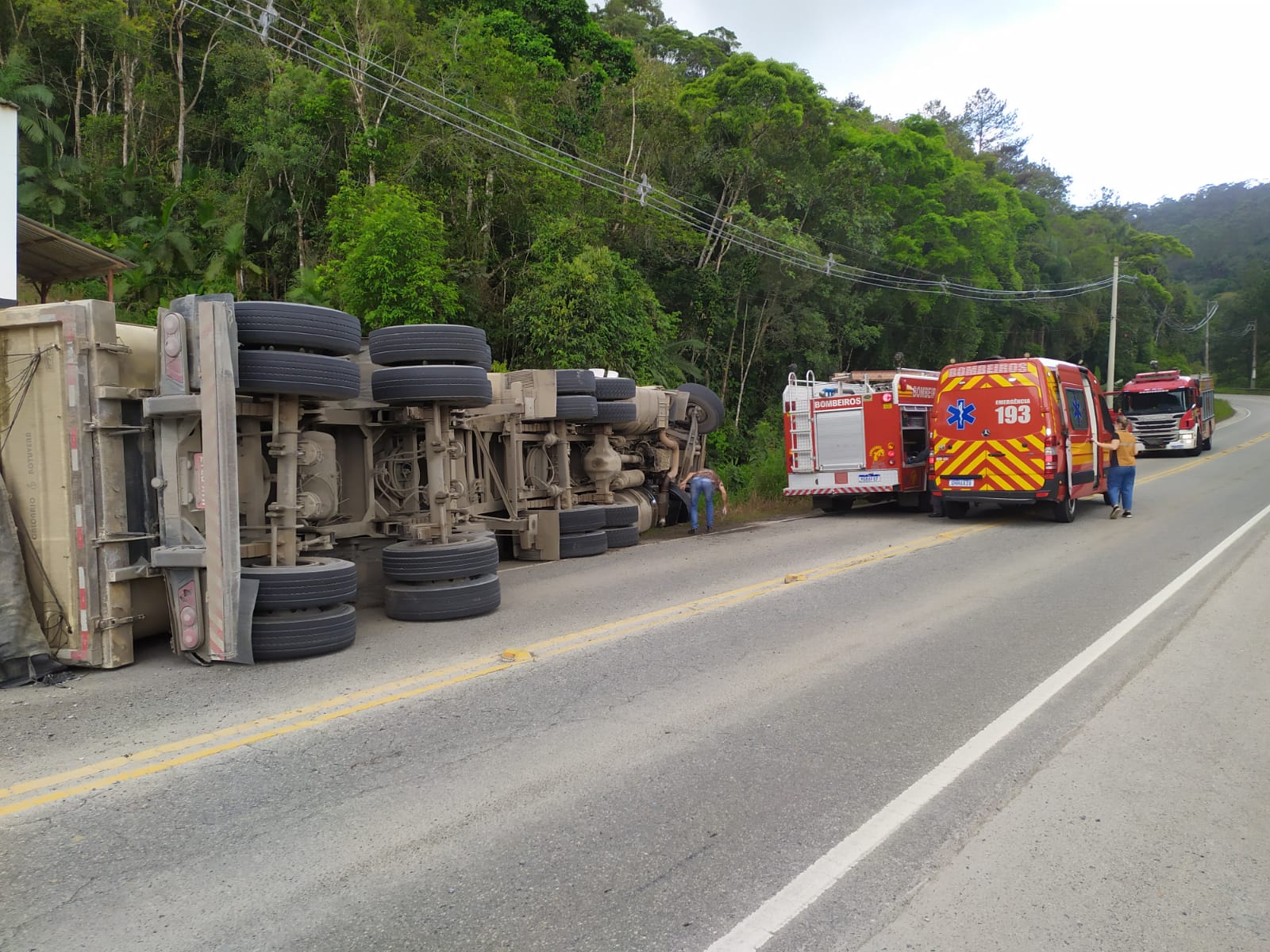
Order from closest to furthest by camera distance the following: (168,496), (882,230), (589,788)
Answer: (589,788) < (168,496) < (882,230)

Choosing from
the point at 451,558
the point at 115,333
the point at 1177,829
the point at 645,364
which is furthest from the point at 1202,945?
the point at 645,364

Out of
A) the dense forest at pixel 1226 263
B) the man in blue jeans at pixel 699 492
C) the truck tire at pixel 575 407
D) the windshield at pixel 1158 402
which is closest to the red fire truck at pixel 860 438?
the man in blue jeans at pixel 699 492

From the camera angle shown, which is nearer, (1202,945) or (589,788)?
(1202,945)

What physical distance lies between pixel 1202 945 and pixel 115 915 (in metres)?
3.72

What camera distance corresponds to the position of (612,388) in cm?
1250

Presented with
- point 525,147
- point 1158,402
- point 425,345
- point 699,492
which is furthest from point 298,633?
point 1158,402

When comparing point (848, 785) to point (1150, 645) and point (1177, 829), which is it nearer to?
point (1177, 829)

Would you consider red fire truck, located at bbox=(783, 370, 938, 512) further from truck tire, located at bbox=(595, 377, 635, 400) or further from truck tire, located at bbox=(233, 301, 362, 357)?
truck tire, located at bbox=(233, 301, 362, 357)

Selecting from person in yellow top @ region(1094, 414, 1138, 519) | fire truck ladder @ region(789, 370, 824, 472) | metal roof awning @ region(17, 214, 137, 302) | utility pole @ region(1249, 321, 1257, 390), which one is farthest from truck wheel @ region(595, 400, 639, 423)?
utility pole @ region(1249, 321, 1257, 390)

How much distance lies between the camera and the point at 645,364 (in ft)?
66.3

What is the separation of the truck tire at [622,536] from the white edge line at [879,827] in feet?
22.4

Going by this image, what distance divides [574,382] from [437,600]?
4.80m

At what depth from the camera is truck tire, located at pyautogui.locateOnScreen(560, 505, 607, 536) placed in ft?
38.1

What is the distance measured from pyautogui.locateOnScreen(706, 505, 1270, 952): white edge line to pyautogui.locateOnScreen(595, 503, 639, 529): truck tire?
6.75m
